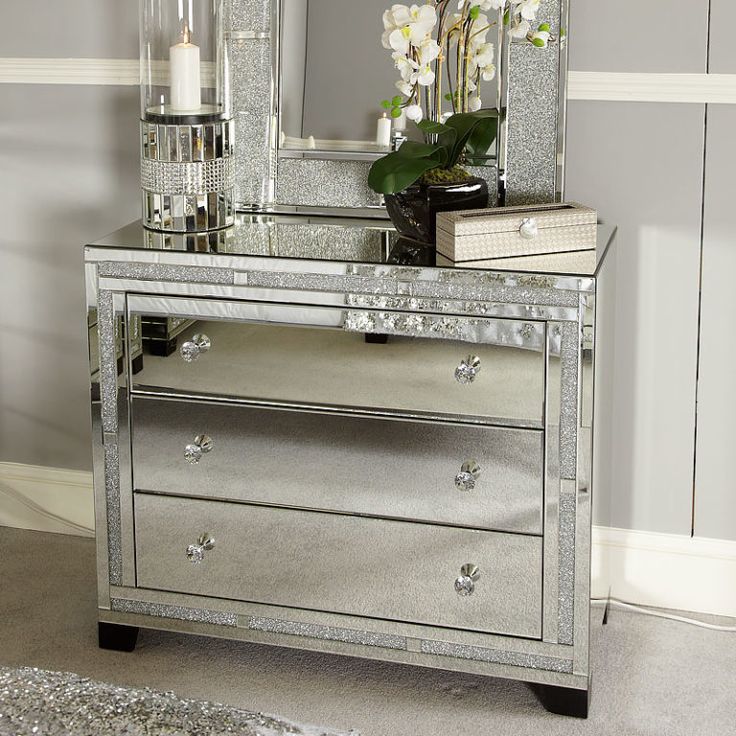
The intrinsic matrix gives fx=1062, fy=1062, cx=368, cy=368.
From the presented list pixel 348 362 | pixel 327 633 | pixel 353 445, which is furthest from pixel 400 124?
pixel 327 633

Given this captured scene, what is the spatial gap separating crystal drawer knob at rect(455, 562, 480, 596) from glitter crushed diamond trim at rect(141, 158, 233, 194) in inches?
33.8

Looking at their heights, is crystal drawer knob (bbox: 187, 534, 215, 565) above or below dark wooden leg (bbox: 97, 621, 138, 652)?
above

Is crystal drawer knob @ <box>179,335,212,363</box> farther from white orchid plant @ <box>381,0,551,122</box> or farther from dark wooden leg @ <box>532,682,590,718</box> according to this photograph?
dark wooden leg @ <box>532,682,590,718</box>

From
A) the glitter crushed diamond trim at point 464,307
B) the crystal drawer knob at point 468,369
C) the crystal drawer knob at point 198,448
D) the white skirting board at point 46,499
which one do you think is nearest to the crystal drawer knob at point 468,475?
the crystal drawer knob at point 468,369

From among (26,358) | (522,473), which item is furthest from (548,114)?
(26,358)

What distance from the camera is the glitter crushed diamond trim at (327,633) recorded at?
78.2 inches

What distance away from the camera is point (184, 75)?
200 cm

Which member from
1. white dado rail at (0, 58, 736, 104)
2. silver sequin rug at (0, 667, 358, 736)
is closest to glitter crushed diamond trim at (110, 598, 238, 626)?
silver sequin rug at (0, 667, 358, 736)

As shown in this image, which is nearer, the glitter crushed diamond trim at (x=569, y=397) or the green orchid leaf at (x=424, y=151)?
the glitter crushed diamond trim at (x=569, y=397)

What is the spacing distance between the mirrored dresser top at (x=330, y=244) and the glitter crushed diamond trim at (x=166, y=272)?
0.03m

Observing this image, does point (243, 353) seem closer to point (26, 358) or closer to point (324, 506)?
point (324, 506)

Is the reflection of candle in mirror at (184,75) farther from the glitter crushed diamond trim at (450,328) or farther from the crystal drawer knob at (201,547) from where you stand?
the crystal drawer knob at (201,547)

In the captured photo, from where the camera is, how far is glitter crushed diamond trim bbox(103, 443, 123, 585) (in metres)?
2.04

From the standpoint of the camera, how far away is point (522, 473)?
185 centimetres
